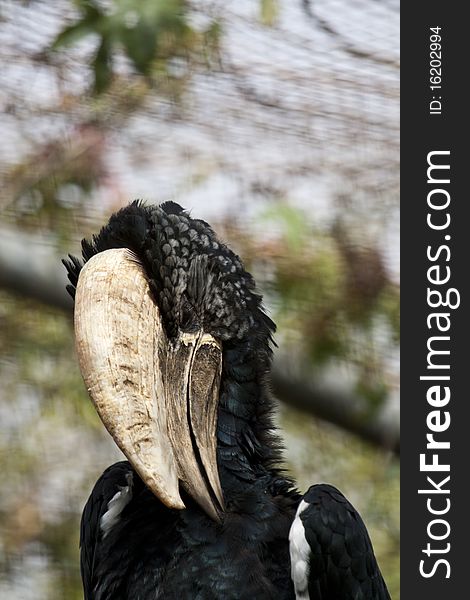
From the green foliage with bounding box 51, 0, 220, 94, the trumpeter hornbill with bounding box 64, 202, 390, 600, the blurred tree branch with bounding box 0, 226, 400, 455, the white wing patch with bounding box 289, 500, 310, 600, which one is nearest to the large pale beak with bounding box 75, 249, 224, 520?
the trumpeter hornbill with bounding box 64, 202, 390, 600

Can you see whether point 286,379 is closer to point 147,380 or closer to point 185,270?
point 185,270

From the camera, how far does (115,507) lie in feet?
7.40

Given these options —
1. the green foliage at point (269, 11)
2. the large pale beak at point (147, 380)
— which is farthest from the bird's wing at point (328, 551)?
the green foliage at point (269, 11)

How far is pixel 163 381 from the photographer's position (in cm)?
212

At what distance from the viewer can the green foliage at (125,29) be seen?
3.00 meters

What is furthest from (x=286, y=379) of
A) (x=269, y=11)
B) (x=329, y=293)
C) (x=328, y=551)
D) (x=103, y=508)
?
(x=269, y=11)

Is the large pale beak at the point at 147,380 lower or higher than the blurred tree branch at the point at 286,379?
lower

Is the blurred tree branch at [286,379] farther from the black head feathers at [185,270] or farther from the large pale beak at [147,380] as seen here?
the large pale beak at [147,380]

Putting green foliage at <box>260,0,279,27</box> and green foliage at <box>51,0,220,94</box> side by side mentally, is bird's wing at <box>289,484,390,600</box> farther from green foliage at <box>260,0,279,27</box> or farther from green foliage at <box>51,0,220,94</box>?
green foliage at <box>260,0,279,27</box>

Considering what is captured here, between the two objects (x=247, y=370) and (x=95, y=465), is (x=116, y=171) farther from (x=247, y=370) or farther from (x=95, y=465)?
(x=247, y=370)

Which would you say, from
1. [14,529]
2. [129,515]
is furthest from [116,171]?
[129,515]

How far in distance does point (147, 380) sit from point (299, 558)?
429mm

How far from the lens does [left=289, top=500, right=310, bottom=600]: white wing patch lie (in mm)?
2018

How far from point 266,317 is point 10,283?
1009 mm
